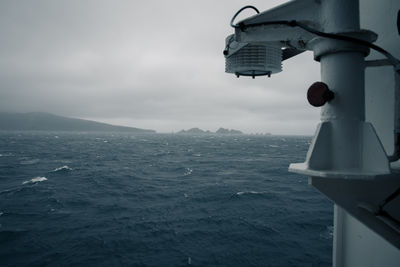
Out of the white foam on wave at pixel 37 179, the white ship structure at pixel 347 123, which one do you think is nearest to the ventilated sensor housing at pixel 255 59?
the white ship structure at pixel 347 123

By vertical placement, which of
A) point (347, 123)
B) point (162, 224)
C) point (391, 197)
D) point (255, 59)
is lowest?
point (162, 224)

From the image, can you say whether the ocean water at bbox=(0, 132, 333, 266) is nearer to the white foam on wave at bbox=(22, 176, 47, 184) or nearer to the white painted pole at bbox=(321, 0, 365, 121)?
the white foam on wave at bbox=(22, 176, 47, 184)

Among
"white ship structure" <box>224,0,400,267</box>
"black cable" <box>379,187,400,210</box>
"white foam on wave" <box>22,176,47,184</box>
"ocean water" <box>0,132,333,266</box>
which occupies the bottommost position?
"ocean water" <box>0,132,333,266</box>

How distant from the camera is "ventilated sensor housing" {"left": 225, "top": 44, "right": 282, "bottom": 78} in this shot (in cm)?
354

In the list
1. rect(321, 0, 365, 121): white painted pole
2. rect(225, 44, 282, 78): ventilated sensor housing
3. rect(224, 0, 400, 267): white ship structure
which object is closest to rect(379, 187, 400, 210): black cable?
rect(224, 0, 400, 267): white ship structure

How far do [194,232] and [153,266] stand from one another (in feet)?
13.9

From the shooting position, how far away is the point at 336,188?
2066mm

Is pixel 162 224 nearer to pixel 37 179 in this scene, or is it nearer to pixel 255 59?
pixel 255 59

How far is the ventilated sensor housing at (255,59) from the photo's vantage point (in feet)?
11.6

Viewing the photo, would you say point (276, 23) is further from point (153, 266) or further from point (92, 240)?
point (92, 240)

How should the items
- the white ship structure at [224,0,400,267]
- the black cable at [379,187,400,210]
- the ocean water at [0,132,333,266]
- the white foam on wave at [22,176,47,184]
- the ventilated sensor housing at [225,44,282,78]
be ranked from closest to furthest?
1. the black cable at [379,187,400,210]
2. the white ship structure at [224,0,400,267]
3. the ventilated sensor housing at [225,44,282,78]
4. the ocean water at [0,132,333,266]
5. the white foam on wave at [22,176,47,184]

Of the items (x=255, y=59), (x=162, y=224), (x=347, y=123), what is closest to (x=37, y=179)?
(x=162, y=224)

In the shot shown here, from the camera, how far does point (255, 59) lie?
3.56m

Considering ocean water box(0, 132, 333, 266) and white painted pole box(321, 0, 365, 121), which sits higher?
white painted pole box(321, 0, 365, 121)
